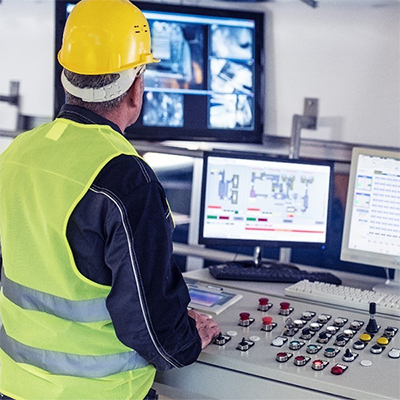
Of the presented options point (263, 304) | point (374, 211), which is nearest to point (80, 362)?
point (263, 304)

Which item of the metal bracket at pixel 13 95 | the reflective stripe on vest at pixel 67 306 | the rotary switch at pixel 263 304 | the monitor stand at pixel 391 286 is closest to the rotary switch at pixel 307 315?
the rotary switch at pixel 263 304

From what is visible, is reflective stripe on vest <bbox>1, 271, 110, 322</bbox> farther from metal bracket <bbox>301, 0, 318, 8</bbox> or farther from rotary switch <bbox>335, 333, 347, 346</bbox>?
metal bracket <bbox>301, 0, 318, 8</bbox>

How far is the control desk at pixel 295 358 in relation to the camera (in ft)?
5.41

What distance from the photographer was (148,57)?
1.70 meters

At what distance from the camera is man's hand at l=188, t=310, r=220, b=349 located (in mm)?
1803

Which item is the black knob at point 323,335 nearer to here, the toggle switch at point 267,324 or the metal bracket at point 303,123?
the toggle switch at point 267,324

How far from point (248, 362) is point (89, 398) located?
0.40m

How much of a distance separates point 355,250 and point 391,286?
17cm

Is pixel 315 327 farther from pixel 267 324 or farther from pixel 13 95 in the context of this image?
pixel 13 95

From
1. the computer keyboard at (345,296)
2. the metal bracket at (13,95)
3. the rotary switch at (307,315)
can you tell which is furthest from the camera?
the metal bracket at (13,95)

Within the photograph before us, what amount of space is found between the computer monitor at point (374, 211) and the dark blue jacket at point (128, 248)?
1.01 metres

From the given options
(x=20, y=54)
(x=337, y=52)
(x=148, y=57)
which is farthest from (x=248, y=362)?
(x=20, y=54)

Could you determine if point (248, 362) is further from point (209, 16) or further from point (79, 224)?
point (209, 16)

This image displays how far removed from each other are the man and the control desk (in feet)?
0.46
